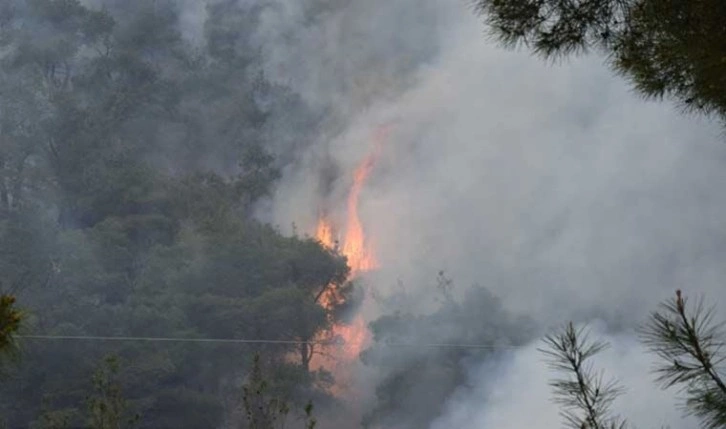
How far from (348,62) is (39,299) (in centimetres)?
2013

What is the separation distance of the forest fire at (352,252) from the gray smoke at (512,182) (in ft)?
1.54

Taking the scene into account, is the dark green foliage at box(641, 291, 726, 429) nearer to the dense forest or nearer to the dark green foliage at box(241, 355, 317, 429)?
the dark green foliage at box(241, 355, 317, 429)

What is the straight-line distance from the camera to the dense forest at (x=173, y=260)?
76.5ft

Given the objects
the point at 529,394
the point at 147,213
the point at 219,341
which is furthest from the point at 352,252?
the point at 529,394

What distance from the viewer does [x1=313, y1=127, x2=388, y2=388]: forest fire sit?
29844 mm

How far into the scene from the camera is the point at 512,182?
32531mm

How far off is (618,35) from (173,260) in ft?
73.6

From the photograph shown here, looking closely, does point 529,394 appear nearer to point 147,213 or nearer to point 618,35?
point 147,213

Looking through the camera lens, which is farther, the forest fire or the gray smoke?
the forest fire

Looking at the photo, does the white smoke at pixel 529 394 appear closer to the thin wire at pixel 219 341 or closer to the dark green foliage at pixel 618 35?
the thin wire at pixel 219 341

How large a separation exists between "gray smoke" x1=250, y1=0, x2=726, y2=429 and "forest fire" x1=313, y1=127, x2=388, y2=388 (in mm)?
469

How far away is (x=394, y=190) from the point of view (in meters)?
35.8

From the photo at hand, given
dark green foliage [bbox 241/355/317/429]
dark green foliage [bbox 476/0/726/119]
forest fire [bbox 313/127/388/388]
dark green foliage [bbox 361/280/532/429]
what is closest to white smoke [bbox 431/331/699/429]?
dark green foliage [bbox 361/280/532/429]

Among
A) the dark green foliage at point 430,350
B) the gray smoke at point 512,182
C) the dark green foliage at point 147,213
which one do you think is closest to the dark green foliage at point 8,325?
the dark green foliage at point 147,213
